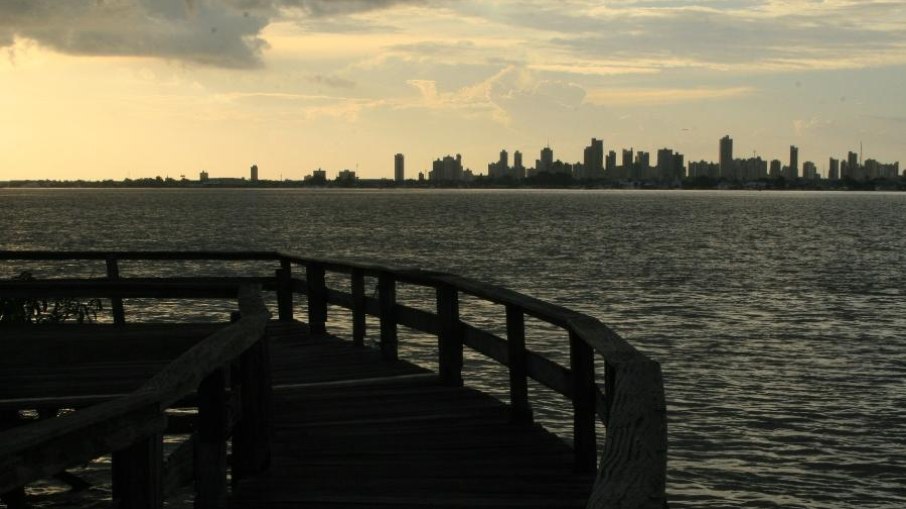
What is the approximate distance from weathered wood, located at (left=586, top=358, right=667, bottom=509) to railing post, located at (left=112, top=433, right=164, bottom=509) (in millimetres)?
1557

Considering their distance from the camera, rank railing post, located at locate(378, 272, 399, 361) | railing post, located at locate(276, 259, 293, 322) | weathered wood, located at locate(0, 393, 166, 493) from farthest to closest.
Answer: railing post, located at locate(276, 259, 293, 322) < railing post, located at locate(378, 272, 399, 361) < weathered wood, located at locate(0, 393, 166, 493)

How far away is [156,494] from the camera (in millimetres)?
4016

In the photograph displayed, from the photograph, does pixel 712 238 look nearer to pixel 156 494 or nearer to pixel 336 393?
pixel 336 393

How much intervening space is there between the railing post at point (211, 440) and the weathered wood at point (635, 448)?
1.99 m

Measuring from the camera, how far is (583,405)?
7195 millimetres

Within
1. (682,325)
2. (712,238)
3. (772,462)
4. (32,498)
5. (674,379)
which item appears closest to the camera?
(32,498)

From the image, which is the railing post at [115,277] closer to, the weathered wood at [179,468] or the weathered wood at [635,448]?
the weathered wood at [179,468]

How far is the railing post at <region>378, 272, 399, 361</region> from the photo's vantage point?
11.8 m

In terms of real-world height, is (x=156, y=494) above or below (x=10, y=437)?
below

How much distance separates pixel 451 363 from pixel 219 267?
49920 millimetres

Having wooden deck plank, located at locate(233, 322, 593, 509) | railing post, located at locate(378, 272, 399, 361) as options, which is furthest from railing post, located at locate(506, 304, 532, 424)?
railing post, located at locate(378, 272, 399, 361)

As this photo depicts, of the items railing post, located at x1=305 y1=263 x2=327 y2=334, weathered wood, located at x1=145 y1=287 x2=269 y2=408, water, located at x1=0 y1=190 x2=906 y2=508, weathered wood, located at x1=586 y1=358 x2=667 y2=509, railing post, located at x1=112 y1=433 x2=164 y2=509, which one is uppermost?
weathered wood, located at x1=145 y1=287 x2=269 y2=408

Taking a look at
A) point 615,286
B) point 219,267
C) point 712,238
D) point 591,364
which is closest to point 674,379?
point 591,364

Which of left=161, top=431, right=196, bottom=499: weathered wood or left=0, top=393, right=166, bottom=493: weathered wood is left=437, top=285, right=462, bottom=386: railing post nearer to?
left=161, top=431, right=196, bottom=499: weathered wood
